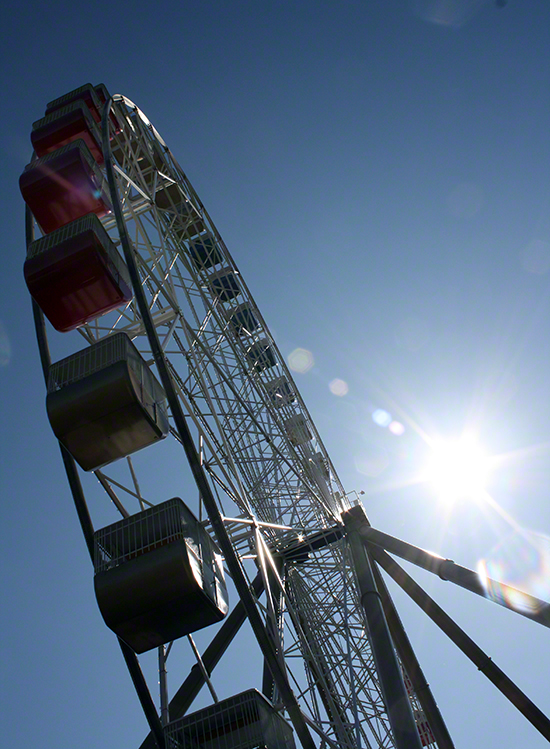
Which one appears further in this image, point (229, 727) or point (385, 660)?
point (385, 660)

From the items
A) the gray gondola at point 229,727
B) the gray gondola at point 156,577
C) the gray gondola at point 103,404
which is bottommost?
the gray gondola at point 229,727

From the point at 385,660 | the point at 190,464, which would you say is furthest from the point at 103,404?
the point at 385,660

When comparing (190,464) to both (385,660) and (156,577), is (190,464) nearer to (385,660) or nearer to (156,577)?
(156,577)

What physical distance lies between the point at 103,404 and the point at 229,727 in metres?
4.06

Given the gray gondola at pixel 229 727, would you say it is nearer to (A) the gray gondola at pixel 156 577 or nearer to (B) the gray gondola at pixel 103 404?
(A) the gray gondola at pixel 156 577

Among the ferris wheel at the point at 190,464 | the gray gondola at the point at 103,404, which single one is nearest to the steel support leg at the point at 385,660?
the ferris wheel at the point at 190,464

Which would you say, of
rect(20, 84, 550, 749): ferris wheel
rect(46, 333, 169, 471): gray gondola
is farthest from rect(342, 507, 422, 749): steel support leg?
rect(46, 333, 169, 471): gray gondola

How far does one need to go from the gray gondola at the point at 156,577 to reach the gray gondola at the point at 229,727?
0.91m

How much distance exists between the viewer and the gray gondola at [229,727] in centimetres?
633

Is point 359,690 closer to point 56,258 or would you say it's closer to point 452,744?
point 452,744

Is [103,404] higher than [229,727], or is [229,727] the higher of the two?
[103,404]

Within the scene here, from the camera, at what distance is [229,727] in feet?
21.2

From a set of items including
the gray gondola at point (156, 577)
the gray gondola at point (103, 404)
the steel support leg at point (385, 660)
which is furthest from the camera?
the steel support leg at point (385, 660)

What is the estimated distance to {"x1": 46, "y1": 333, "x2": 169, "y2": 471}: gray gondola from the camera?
6898mm
